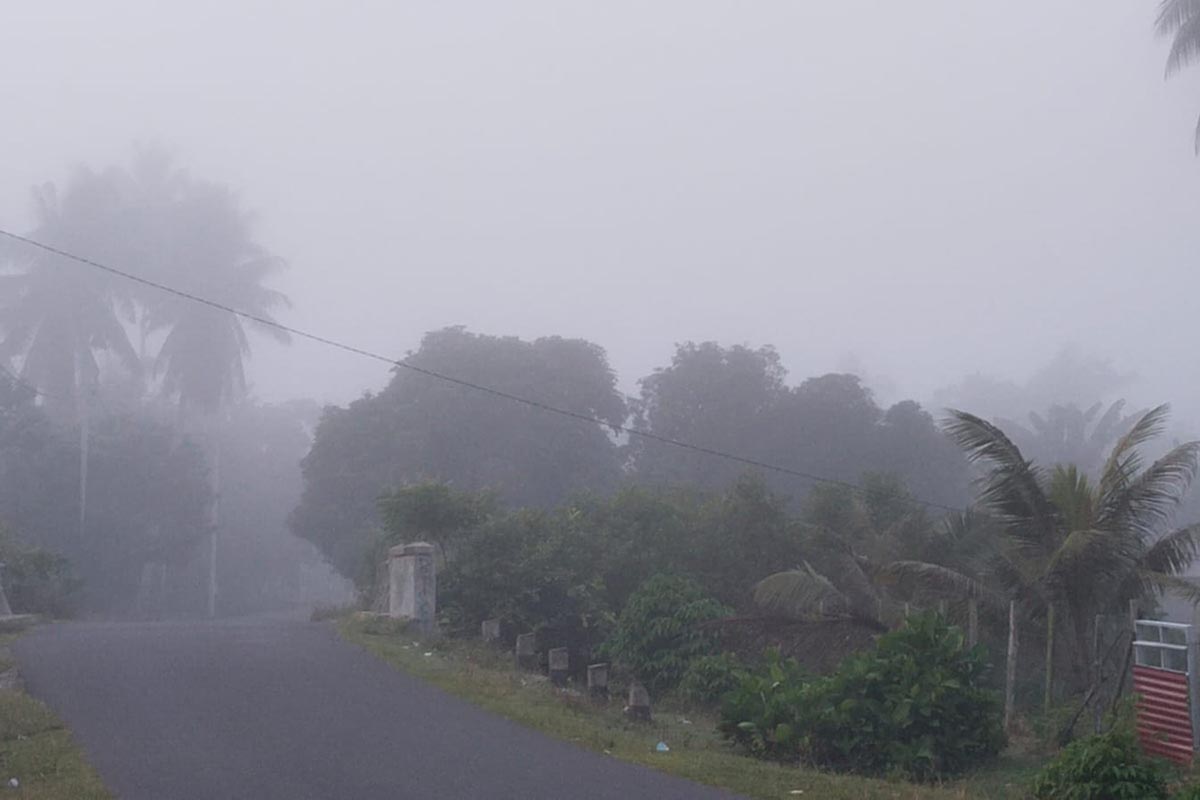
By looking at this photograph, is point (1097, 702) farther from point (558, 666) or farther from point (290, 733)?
point (290, 733)

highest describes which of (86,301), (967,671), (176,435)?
(86,301)

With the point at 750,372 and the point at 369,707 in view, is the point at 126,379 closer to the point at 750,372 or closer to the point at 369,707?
the point at 750,372

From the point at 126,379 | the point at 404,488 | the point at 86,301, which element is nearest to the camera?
the point at 404,488

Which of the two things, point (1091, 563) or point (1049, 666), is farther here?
point (1091, 563)

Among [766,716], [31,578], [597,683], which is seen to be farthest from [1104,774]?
[31,578]

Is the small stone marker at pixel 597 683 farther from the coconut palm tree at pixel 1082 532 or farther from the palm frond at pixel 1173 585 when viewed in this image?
the palm frond at pixel 1173 585

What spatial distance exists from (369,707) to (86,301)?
1771 inches

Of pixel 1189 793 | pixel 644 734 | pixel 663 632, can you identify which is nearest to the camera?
pixel 1189 793

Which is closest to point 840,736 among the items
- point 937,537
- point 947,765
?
point 947,765

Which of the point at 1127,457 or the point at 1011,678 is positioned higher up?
the point at 1127,457

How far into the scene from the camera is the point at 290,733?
1148cm

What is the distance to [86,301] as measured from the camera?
53.2 meters

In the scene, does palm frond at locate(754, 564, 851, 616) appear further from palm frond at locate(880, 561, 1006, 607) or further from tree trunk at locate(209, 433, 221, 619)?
tree trunk at locate(209, 433, 221, 619)

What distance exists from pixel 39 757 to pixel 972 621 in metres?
11.2
